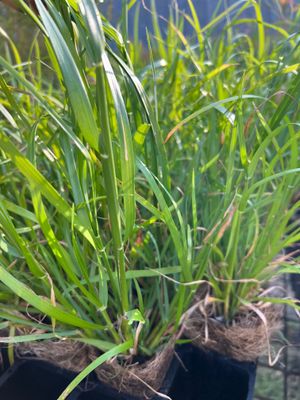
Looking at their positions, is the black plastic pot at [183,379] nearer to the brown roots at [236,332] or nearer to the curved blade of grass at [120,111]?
the brown roots at [236,332]

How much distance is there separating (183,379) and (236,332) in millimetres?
111

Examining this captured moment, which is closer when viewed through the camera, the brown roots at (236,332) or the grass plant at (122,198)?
the grass plant at (122,198)

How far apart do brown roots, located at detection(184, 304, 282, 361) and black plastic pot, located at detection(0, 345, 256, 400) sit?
0.6 inches

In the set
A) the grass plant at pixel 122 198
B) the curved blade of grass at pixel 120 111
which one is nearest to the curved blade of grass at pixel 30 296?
the grass plant at pixel 122 198

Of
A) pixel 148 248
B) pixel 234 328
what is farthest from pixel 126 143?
pixel 234 328

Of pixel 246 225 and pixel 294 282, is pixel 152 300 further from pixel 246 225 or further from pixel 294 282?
pixel 294 282

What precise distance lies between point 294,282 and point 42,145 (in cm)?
69

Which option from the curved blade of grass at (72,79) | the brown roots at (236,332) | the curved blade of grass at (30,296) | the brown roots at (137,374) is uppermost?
the curved blade of grass at (72,79)

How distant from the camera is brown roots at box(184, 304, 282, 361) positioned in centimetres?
57

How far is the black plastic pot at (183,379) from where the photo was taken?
0.57m

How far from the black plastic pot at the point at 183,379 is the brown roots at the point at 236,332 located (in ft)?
0.05

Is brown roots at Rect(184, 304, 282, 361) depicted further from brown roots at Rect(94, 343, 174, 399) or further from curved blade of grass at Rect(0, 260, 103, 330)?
curved blade of grass at Rect(0, 260, 103, 330)

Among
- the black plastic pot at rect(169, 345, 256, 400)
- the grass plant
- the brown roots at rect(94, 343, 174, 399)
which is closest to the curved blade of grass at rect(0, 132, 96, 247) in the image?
the grass plant

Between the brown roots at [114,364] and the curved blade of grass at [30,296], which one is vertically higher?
the curved blade of grass at [30,296]
